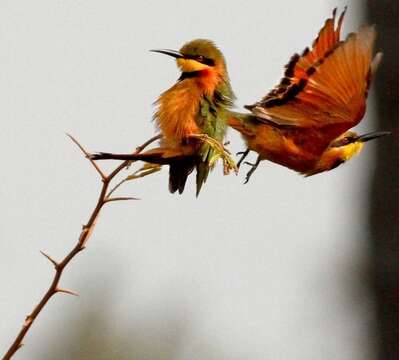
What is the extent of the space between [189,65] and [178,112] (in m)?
0.12

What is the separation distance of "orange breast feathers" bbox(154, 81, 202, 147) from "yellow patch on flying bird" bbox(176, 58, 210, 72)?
0.02 meters

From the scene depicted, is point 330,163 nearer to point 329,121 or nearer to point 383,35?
point 329,121

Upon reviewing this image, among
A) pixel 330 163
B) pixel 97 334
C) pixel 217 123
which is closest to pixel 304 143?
pixel 330 163

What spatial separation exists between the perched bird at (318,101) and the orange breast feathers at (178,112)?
0.27ft

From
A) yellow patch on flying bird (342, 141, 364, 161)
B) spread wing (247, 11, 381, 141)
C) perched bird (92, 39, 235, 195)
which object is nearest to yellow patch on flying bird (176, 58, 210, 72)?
perched bird (92, 39, 235, 195)

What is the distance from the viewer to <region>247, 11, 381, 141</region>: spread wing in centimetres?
182

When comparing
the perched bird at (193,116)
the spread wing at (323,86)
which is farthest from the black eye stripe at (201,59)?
the spread wing at (323,86)

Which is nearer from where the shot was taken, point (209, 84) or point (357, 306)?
point (209, 84)

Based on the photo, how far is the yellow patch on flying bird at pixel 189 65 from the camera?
1.93 m

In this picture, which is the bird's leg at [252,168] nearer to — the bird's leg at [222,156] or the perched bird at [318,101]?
the perched bird at [318,101]

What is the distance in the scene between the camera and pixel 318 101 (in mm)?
1847

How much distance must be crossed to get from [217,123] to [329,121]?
0.55 feet

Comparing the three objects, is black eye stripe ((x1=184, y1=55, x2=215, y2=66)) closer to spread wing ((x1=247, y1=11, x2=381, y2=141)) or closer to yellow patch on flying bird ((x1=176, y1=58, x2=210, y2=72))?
yellow patch on flying bird ((x1=176, y1=58, x2=210, y2=72))

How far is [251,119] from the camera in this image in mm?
2098
